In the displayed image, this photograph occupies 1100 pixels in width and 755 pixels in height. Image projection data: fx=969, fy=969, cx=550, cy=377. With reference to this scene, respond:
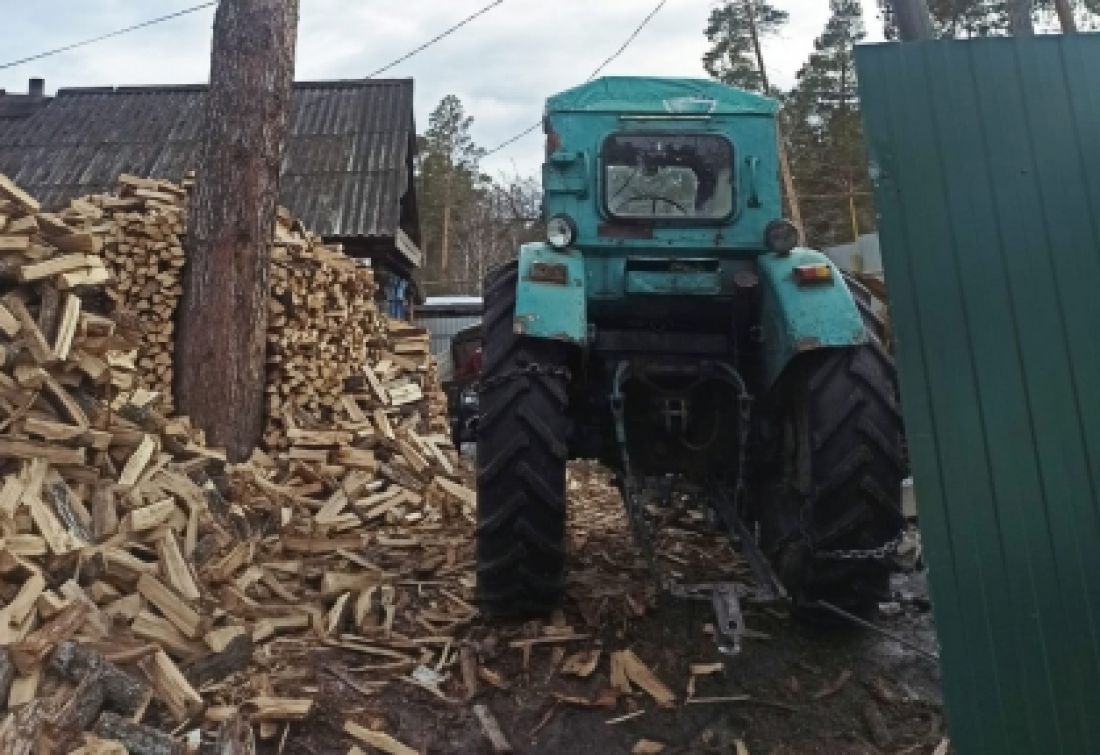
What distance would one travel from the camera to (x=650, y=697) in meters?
4.18

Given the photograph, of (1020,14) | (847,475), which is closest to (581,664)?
(847,475)

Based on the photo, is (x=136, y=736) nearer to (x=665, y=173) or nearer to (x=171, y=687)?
(x=171, y=687)

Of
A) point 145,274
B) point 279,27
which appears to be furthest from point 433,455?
point 279,27

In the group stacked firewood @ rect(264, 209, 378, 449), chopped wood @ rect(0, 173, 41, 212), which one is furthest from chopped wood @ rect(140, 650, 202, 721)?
stacked firewood @ rect(264, 209, 378, 449)

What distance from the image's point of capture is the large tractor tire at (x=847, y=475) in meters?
4.13

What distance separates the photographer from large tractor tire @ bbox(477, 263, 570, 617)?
4.35 metres

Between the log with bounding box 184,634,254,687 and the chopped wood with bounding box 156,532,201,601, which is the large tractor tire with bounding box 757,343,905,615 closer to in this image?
the log with bounding box 184,634,254,687

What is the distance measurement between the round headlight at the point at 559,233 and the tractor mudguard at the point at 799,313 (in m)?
0.97

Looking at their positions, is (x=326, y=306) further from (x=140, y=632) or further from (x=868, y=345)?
(x=868, y=345)

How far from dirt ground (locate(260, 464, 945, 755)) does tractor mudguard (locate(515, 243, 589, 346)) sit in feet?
4.73

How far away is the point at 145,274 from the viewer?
25.5ft

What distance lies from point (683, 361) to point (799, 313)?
75cm

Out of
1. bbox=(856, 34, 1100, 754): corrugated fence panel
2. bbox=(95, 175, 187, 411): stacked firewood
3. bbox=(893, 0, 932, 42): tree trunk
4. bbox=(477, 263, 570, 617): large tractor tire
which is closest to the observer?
bbox=(856, 34, 1100, 754): corrugated fence panel

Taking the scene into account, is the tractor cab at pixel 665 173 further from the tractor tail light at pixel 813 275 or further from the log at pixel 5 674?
the log at pixel 5 674
